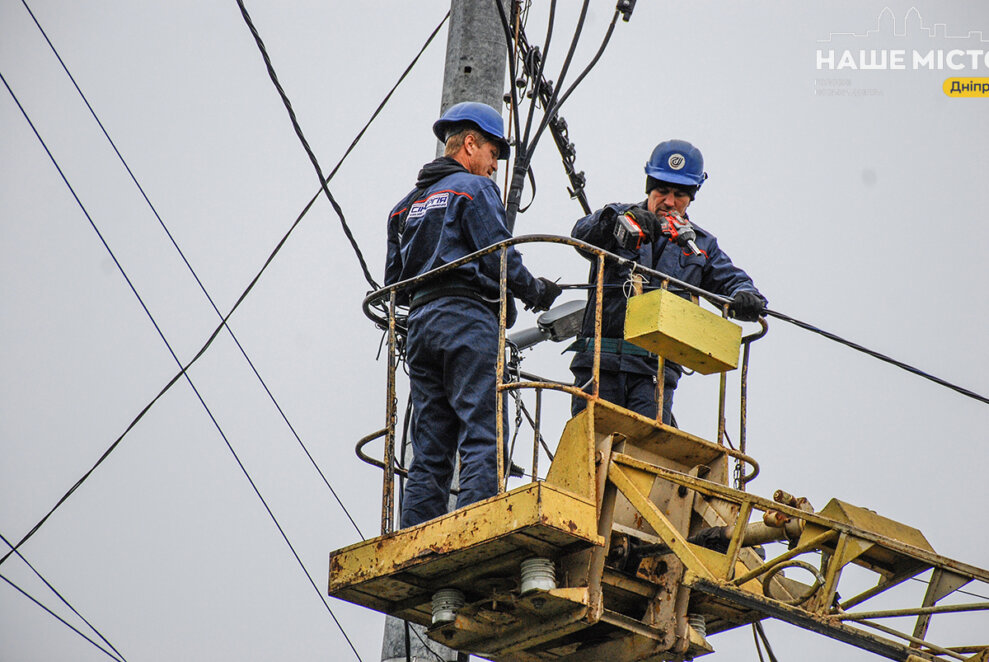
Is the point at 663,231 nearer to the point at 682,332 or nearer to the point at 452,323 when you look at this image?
the point at 682,332

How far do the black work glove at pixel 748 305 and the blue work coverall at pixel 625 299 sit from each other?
0.39 ft

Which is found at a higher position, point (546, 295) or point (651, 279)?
point (651, 279)

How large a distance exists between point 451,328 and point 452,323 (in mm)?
26

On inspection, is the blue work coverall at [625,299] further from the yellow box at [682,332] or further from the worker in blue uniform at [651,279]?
the yellow box at [682,332]

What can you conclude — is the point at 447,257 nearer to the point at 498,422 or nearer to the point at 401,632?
the point at 498,422

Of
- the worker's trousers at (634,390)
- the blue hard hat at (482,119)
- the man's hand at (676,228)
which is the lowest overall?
the worker's trousers at (634,390)

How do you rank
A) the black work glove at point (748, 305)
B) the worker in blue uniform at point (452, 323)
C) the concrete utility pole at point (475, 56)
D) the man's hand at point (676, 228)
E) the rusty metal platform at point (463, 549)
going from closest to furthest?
the rusty metal platform at point (463, 549), the worker in blue uniform at point (452, 323), the black work glove at point (748, 305), the man's hand at point (676, 228), the concrete utility pole at point (475, 56)

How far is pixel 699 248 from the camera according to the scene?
9.16 meters

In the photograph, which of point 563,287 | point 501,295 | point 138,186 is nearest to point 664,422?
point 563,287

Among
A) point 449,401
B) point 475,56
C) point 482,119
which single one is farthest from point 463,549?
point 475,56

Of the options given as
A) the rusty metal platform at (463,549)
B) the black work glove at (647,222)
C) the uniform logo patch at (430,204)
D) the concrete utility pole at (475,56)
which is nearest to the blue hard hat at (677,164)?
the black work glove at (647,222)

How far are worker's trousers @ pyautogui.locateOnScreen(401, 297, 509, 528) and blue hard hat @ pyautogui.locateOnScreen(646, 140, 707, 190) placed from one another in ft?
5.93

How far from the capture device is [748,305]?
326 inches

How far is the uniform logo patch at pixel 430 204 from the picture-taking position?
807cm
